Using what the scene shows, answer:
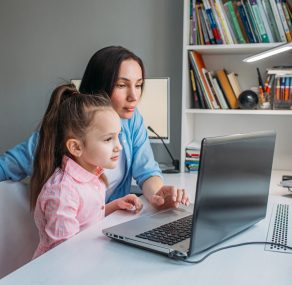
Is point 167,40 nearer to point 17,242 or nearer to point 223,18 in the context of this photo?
point 223,18

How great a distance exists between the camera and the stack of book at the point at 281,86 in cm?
209

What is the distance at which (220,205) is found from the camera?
0.95 metres

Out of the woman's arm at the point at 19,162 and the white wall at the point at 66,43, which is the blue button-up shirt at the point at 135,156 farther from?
the white wall at the point at 66,43

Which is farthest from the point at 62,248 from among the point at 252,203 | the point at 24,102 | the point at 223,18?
the point at 24,102

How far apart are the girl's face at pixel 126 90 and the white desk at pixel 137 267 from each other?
64 cm

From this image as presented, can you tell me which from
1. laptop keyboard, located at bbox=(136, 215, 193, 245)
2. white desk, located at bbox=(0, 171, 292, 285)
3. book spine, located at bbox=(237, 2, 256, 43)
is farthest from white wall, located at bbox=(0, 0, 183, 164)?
white desk, located at bbox=(0, 171, 292, 285)

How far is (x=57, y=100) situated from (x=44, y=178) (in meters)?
0.24

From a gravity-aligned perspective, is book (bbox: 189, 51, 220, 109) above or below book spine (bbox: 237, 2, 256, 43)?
below

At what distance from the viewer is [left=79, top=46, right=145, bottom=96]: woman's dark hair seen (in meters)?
1.54

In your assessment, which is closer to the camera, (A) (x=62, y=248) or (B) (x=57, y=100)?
(A) (x=62, y=248)

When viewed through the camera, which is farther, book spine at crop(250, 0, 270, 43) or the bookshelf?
the bookshelf

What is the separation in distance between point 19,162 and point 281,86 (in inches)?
54.9

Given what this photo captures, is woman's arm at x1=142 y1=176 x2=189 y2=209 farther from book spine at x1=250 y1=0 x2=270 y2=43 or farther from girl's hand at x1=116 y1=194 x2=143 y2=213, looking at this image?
book spine at x1=250 y1=0 x2=270 y2=43

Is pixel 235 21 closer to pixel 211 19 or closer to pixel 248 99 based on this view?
pixel 211 19
